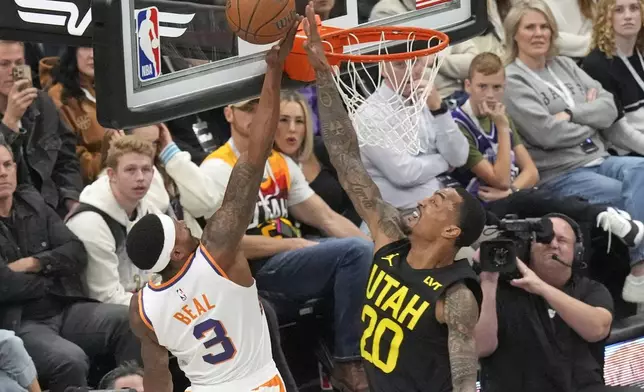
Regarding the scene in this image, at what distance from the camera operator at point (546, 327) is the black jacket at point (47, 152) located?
7.98ft

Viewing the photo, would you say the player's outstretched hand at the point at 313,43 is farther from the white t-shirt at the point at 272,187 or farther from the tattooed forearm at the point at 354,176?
the white t-shirt at the point at 272,187

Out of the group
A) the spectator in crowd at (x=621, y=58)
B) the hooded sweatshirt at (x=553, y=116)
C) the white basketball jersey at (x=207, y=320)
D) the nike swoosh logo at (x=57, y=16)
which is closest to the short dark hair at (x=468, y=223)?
the white basketball jersey at (x=207, y=320)

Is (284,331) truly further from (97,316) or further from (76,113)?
(76,113)

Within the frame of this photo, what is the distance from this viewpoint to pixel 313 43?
204 inches

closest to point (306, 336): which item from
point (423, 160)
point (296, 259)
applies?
point (296, 259)

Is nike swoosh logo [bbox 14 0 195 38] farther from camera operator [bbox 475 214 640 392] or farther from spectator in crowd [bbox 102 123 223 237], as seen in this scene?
camera operator [bbox 475 214 640 392]

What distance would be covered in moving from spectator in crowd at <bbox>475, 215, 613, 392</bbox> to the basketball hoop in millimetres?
1020

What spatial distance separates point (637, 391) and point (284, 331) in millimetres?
2012

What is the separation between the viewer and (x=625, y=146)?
8773 millimetres

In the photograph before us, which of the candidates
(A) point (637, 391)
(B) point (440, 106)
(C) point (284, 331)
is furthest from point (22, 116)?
(A) point (637, 391)

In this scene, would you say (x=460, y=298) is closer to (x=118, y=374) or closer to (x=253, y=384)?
(x=253, y=384)

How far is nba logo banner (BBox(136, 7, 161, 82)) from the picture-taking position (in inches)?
191

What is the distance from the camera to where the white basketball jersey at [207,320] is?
5.01 metres

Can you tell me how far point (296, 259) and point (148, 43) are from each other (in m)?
2.09
